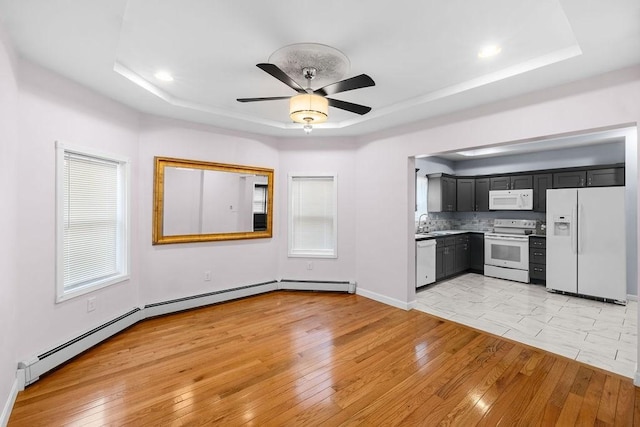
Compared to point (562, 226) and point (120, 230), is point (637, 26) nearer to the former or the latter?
point (562, 226)

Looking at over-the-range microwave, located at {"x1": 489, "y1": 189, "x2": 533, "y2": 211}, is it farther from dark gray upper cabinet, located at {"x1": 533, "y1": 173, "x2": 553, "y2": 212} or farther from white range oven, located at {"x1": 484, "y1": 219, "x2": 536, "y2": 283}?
white range oven, located at {"x1": 484, "y1": 219, "x2": 536, "y2": 283}

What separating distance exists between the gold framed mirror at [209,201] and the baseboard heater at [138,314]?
82 centimetres

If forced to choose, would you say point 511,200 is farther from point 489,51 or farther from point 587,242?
point 489,51

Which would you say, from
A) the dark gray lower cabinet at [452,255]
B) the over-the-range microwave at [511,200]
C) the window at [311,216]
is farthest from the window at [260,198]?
the over-the-range microwave at [511,200]

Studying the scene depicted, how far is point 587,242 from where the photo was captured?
4531 millimetres

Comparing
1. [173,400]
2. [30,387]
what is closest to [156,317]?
[30,387]

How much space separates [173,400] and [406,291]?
9.84ft

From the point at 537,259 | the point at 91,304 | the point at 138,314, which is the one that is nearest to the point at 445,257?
the point at 537,259

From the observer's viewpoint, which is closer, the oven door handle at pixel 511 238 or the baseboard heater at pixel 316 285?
the baseboard heater at pixel 316 285

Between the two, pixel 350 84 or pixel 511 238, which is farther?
pixel 511 238

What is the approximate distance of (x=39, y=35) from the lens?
6.52ft

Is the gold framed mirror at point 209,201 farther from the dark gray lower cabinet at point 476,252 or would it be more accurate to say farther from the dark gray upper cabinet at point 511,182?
the dark gray upper cabinet at point 511,182

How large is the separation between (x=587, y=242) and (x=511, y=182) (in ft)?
6.43

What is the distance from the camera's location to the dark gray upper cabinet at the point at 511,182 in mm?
5932
